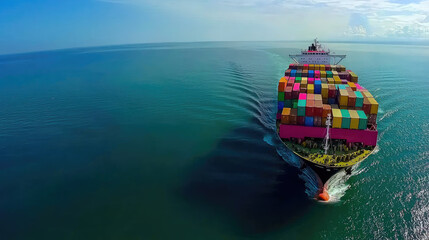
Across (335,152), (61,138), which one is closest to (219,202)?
(335,152)

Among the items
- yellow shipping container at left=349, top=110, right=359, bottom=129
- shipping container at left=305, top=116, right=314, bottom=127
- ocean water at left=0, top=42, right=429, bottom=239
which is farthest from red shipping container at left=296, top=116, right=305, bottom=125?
ocean water at left=0, top=42, right=429, bottom=239

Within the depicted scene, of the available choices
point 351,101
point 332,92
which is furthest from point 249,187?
point 332,92

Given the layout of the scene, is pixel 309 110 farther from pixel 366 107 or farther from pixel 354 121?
pixel 366 107

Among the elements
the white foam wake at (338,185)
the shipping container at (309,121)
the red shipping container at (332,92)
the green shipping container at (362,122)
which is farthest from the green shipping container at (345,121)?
the red shipping container at (332,92)

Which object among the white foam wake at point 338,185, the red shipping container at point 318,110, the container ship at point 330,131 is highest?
the red shipping container at point 318,110

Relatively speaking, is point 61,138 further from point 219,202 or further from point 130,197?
point 219,202

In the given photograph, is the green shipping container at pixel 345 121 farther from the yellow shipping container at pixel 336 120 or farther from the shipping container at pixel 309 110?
the shipping container at pixel 309 110

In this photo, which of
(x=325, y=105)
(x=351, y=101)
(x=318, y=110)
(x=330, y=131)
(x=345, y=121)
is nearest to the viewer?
(x=345, y=121)
